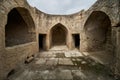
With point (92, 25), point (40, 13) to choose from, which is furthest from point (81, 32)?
point (40, 13)

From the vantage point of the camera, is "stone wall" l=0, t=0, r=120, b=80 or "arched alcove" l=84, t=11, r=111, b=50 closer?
"stone wall" l=0, t=0, r=120, b=80

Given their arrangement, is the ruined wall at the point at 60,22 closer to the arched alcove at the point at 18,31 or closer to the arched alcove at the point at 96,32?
the arched alcove at the point at 96,32

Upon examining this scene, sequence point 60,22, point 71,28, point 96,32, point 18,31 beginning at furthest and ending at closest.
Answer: point 60,22 < point 71,28 < point 96,32 < point 18,31

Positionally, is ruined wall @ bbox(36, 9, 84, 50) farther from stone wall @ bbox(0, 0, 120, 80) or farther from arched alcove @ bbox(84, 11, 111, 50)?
arched alcove @ bbox(84, 11, 111, 50)

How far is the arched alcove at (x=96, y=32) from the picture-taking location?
5.96 metres

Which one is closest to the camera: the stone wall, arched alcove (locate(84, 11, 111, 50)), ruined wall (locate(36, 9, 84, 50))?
the stone wall

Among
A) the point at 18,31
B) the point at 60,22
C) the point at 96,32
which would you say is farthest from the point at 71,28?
the point at 18,31

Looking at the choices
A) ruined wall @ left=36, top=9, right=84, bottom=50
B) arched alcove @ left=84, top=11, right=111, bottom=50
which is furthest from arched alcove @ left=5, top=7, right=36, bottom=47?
arched alcove @ left=84, top=11, right=111, bottom=50

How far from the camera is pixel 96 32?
648cm

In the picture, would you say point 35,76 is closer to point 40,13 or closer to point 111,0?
point 111,0

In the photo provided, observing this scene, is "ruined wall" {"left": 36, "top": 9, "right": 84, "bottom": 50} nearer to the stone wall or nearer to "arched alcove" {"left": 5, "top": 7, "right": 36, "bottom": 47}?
the stone wall

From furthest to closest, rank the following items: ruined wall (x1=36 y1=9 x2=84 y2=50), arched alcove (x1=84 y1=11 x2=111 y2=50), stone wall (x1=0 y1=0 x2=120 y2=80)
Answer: ruined wall (x1=36 y1=9 x2=84 y2=50), arched alcove (x1=84 y1=11 x2=111 y2=50), stone wall (x1=0 y1=0 x2=120 y2=80)

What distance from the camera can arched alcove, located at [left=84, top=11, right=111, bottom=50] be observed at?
5965mm

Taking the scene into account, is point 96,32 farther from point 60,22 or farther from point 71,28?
point 60,22
